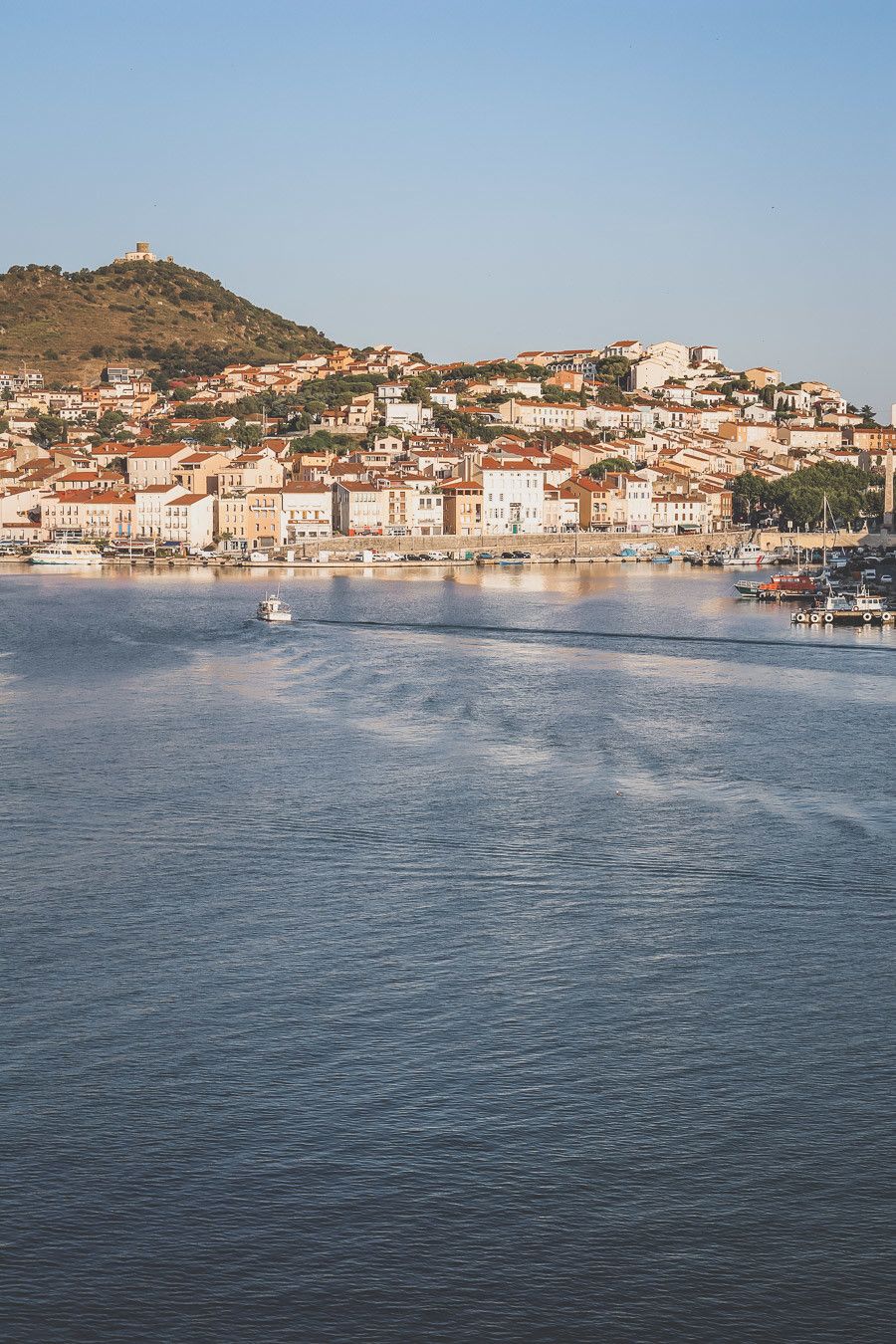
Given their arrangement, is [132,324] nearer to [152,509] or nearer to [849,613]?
[152,509]

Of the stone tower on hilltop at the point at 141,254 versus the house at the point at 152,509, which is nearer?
the house at the point at 152,509

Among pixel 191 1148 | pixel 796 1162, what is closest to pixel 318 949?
pixel 191 1148

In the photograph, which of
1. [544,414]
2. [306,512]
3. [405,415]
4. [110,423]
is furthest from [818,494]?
[110,423]

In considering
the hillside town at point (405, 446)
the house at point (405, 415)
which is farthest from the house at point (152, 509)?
the house at point (405, 415)

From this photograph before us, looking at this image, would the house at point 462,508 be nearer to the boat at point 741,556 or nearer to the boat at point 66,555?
the boat at point 741,556

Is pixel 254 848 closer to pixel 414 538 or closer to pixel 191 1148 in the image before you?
pixel 191 1148

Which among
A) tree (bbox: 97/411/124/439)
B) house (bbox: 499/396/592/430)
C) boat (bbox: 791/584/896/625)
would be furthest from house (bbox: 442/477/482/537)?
boat (bbox: 791/584/896/625)
